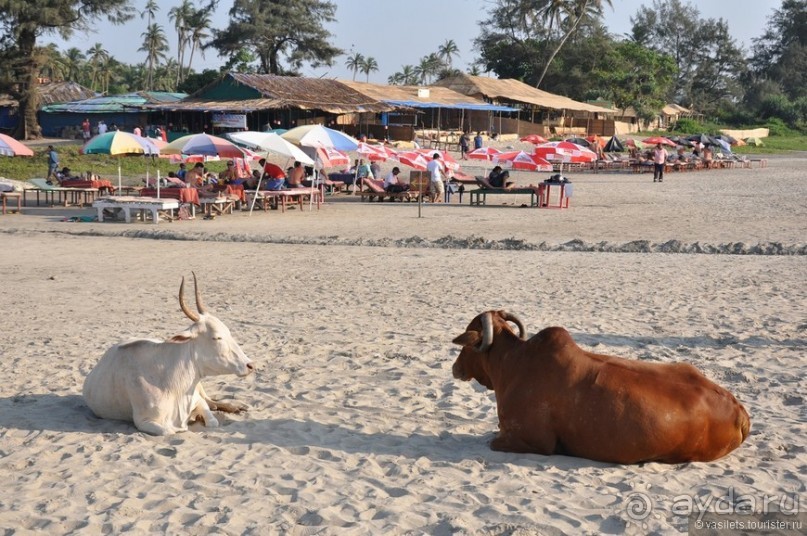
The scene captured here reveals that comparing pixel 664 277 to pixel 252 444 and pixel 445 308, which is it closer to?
pixel 445 308

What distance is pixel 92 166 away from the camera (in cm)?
3366

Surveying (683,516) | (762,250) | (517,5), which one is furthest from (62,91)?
(683,516)

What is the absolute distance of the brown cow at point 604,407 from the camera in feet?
17.0

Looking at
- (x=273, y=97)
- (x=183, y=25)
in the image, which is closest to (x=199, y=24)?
(x=183, y=25)

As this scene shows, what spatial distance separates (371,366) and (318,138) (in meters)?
15.8

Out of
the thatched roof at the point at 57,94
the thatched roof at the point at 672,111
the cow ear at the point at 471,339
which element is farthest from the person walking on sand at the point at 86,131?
the thatched roof at the point at 672,111

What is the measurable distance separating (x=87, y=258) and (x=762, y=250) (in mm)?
11098

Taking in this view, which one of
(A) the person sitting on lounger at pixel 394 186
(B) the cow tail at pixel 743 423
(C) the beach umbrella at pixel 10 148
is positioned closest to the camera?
(B) the cow tail at pixel 743 423

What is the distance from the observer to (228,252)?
50.3ft

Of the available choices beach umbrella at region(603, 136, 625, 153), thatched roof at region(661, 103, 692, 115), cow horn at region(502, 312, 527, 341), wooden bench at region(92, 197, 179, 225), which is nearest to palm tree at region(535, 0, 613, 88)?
thatched roof at region(661, 103, 692, 115)

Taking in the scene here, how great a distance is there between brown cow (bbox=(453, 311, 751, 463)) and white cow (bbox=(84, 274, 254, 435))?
1.78 m

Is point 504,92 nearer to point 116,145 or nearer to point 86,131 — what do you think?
point 86,131

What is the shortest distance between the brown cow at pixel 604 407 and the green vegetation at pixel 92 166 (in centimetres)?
2802

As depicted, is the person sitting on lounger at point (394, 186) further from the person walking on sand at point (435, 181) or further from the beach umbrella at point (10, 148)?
the beach umbrella at point (10, 148)
